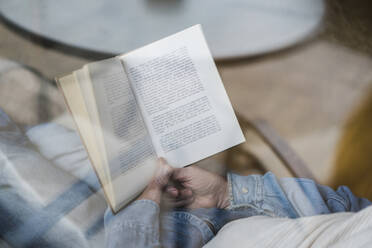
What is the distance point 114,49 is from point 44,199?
334 millimetres

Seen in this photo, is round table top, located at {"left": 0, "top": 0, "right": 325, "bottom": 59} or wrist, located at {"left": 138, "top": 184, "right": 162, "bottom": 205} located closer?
wrist, located at {"left": 138, "top": 184, "right": 162, "bottom": 205}

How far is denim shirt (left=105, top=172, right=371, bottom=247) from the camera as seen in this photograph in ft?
1.65

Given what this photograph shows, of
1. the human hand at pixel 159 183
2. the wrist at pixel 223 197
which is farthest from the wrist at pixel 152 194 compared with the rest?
the wrist at pixel 223 197

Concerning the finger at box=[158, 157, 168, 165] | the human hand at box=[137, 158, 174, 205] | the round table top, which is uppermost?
the round table top

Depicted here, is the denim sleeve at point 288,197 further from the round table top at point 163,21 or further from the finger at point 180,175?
the round table top at point 163,21

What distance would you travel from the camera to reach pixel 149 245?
0.48 m

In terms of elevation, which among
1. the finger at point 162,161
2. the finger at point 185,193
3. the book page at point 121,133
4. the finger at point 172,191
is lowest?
the finger at point 185,193

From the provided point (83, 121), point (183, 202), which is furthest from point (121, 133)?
point (183, 202)

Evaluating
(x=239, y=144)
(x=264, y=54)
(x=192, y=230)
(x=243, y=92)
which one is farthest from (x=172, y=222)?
(x=264, y=54)

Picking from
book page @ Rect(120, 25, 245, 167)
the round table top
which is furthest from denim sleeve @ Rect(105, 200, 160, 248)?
the round table top

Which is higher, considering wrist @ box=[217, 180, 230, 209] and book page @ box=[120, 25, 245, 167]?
book page @ box=[120, 25, 245, 167]

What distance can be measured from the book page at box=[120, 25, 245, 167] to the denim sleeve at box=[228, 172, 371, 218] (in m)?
0.09

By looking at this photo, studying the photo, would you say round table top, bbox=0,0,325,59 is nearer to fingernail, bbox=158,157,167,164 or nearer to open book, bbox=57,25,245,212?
open book, bbox=57,25,245,212

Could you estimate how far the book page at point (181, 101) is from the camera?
612mm
